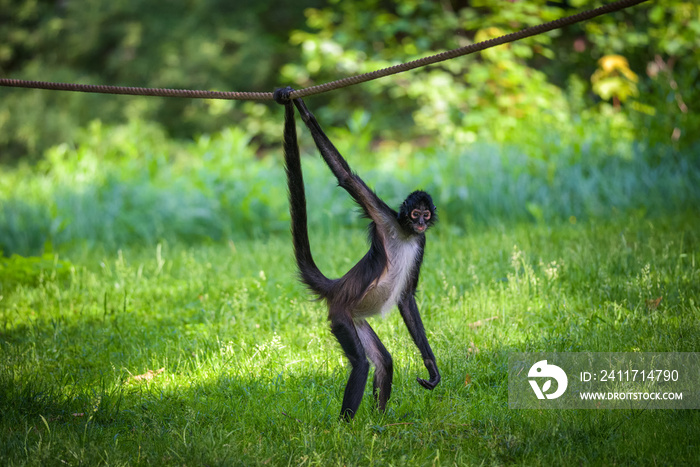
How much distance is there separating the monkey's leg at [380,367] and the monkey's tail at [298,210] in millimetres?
356

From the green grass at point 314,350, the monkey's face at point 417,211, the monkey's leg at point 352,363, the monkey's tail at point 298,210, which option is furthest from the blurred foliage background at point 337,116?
the monkey's leg at point 352,363

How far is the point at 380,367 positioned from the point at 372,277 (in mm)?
486

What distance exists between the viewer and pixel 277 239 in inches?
288

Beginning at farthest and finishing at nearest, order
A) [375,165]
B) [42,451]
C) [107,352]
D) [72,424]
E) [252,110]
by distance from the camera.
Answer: [252,110] < [375,165] < [107,352] < [72,424] < [42,451]

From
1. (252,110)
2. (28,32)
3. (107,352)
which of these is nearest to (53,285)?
(107,352)

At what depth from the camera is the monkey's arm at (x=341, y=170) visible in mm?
2965

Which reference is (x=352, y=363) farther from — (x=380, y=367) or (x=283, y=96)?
(x=283, y=96)

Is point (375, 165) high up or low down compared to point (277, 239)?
up

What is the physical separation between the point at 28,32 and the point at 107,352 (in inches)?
656

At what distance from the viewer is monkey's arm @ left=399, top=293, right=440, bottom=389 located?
10.7 ft

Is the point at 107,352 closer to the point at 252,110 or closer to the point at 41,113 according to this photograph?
the point at 252,110

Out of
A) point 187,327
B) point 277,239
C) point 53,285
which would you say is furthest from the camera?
point 277,239

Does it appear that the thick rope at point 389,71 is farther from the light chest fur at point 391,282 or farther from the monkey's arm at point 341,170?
the light chest fur at point 391,282

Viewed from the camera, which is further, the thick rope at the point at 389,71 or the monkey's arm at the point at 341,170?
the monkey's arm at the point at 341,170
